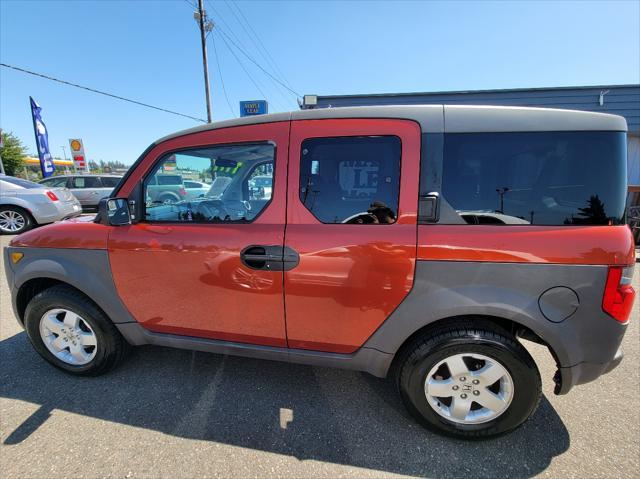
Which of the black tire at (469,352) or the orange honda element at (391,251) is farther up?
the orange honda element at (391,251)

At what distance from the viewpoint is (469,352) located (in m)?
1.69

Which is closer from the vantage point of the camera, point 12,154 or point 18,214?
point 18,214

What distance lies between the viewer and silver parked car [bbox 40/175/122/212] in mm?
10367

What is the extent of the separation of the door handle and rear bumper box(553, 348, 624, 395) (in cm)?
168

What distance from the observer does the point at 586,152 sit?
149 cm

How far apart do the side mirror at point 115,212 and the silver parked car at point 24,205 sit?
691 centimetres

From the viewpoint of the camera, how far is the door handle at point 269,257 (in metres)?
1.75

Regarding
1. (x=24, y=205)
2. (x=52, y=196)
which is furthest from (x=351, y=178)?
(x=24, y=205)

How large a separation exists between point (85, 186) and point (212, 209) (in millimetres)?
11847

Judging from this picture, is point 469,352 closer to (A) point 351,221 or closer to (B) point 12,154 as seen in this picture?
(A) point 351,221

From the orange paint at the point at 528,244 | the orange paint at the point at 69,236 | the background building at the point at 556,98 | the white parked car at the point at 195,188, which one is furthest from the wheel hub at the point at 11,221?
the orange paint at the point at 528,244

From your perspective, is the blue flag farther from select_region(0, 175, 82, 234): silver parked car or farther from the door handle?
the door handle

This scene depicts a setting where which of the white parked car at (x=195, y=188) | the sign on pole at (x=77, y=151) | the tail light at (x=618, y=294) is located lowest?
the tail light at (x=618, y=294)

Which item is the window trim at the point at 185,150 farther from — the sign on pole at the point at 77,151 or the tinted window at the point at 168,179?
the sign on pole at the point at 77,151
